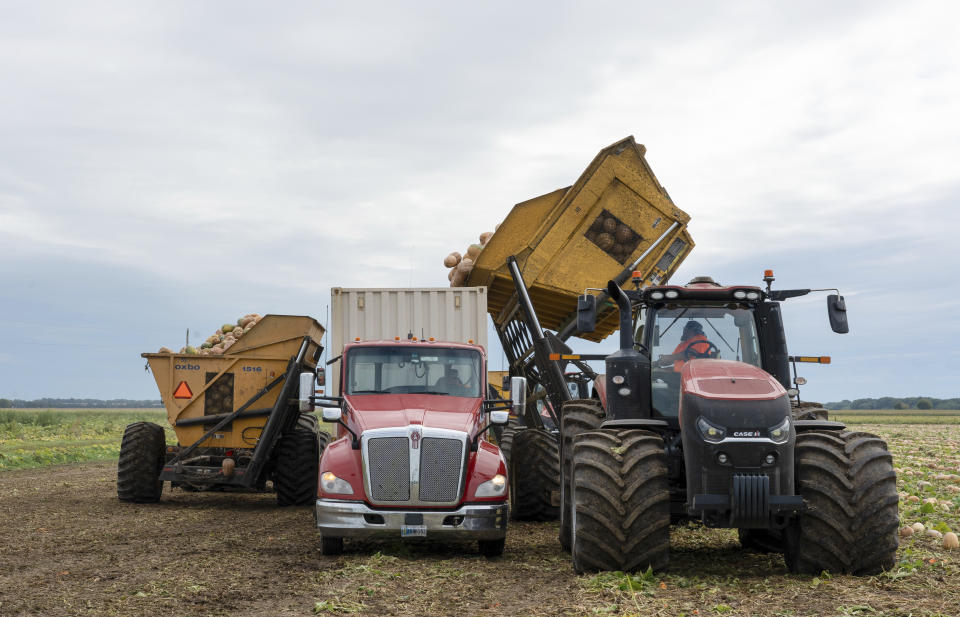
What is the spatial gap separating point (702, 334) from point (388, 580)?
359 centimetres

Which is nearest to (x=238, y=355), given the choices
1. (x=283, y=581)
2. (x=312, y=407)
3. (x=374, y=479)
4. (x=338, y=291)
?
(x=338, y=291)

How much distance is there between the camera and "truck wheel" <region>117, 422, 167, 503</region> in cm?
1484

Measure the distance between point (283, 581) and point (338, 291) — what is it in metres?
6.36

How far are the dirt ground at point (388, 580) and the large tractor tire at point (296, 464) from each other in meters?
2.47

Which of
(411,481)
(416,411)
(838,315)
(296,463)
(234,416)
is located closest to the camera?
(838,315)

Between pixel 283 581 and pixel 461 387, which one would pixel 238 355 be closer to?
pixel 461 387

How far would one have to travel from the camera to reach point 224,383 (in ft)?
49.4

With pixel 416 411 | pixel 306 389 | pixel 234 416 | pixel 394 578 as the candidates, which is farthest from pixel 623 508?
pixel 234 416

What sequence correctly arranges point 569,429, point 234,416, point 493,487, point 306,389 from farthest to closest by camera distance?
point 234,416, point 306,389, point 569,429, point 493,487

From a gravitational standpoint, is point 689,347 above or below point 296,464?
above

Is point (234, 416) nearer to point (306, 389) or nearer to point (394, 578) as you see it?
point (306, 389)

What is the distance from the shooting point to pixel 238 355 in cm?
1511

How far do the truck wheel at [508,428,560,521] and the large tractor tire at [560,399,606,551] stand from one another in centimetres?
233

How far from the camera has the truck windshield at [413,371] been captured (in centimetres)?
1146
